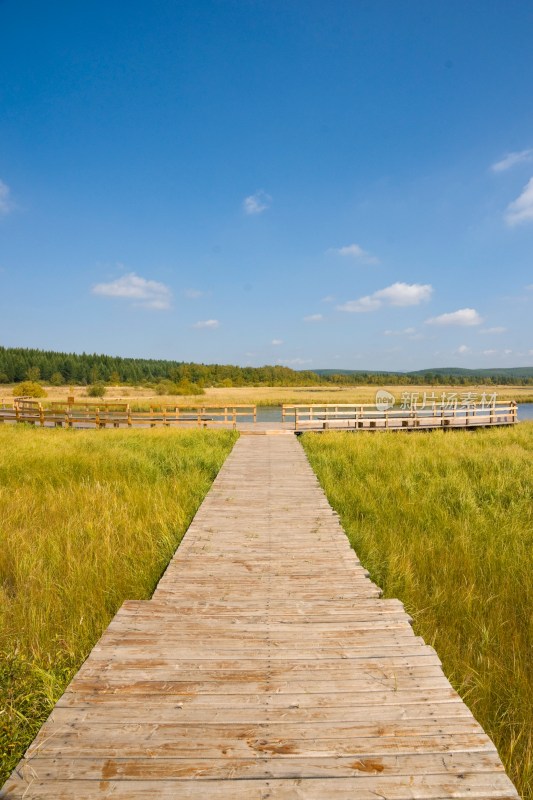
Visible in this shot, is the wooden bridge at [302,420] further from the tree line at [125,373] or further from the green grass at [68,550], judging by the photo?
the tree line at [125,373]

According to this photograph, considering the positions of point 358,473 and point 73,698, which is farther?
point 358,473

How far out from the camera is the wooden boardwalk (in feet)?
6.31

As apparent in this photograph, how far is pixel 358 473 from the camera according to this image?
1000 cm

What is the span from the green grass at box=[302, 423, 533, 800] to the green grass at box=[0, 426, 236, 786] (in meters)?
2.95

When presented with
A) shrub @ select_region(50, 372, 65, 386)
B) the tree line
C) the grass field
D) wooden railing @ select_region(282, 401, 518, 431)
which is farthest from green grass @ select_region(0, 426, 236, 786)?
shrub @ select_region(50, 372, 65, 386)

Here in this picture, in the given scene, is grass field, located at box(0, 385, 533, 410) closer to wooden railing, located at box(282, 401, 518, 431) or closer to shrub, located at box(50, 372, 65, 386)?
wooden railing, located at box(282, 401, 518, 431)

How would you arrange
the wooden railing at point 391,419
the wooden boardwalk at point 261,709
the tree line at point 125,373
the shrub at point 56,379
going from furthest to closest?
the tree line at point 125,373, the shrub at point 56,379, the wooden railing at point 391,419, the wooden boardwalk at point 261,709

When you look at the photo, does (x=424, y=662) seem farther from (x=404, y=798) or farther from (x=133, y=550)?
(x=133, y=550)

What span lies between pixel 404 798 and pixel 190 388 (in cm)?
6962

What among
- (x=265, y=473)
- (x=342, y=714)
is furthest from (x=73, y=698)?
(x=265, y=473)

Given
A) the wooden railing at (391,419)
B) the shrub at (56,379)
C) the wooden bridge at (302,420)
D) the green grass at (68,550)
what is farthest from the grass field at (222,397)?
the green grass at (68,550)

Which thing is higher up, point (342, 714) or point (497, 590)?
point (342, 714)

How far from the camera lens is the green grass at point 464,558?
3023 millimetres

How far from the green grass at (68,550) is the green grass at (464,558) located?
116 inches
